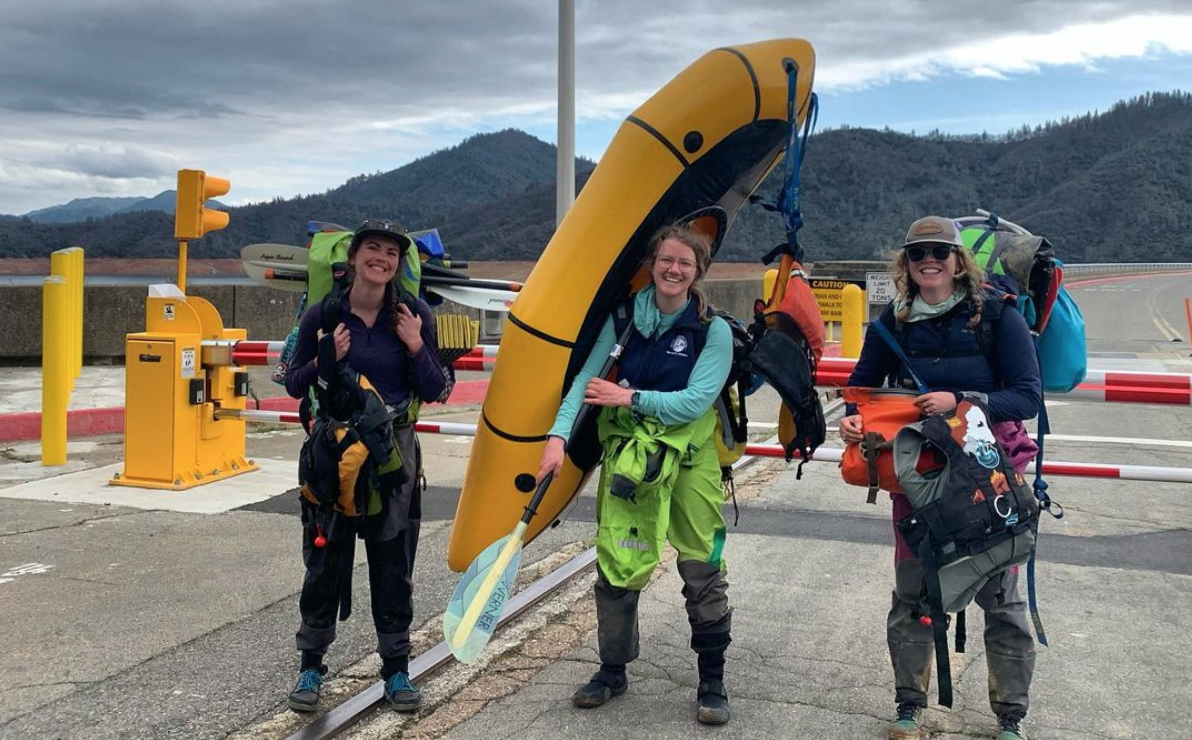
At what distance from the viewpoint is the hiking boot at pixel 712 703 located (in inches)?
149

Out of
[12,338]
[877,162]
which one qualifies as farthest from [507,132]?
[12,338]

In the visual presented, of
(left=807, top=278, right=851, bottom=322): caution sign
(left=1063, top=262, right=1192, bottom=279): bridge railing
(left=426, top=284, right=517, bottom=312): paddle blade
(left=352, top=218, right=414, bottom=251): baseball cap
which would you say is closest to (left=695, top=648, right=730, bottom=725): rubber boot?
(left=426, top=284, right=517, bottom=312): paddle blade

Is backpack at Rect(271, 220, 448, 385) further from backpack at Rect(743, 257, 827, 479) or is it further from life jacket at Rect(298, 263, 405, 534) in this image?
backpack at Rect(743, 257, 827, 479)

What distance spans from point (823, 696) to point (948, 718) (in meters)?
0.47

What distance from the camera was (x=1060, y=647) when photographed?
4.65m

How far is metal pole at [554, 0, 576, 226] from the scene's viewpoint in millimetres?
8234

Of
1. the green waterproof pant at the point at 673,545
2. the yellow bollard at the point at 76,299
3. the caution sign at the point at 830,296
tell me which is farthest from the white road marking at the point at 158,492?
the caution sign at the point at 830,296

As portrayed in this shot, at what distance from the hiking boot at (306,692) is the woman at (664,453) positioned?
3.25 feet

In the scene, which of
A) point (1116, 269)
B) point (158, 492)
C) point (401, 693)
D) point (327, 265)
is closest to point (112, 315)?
point (158, 492)

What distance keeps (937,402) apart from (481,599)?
175 cm

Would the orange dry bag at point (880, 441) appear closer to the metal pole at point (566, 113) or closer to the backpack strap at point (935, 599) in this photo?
the backpack strap at point (935, 599)

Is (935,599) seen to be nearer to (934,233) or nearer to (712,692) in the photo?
(712,692)

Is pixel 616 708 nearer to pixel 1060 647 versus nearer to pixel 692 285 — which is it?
pixel 692 285

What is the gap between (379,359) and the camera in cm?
385
